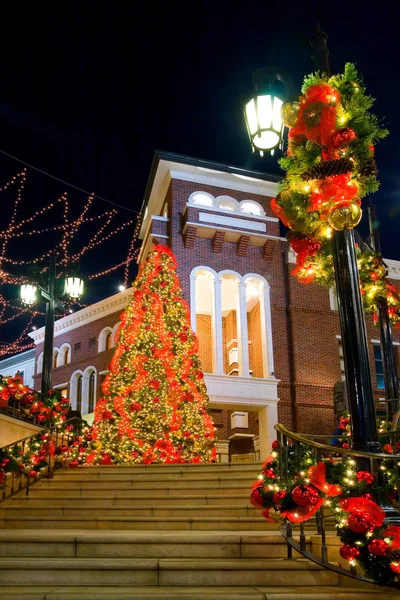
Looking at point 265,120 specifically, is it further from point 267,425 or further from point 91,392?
point 91,392

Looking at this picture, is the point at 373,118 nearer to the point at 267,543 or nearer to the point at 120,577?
the point at 267,543

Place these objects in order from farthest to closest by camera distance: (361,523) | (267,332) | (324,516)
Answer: (267,332)
(324,516)
(361,523)

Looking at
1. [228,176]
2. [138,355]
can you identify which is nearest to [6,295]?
[228,176]

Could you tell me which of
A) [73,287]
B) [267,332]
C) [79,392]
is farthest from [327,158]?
[79,392]

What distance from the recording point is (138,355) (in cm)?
1410

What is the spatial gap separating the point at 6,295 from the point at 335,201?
2905cm

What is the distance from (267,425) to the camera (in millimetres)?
18156

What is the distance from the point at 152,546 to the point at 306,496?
6.41 feet

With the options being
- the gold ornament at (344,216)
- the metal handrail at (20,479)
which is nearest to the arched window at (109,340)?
the metal handrail at (20,479)

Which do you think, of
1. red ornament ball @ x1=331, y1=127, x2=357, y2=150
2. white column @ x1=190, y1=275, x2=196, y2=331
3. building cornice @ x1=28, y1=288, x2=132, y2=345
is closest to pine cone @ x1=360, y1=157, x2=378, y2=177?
red ornament ball @ x1=331, y1=127, x2=357, y2=150

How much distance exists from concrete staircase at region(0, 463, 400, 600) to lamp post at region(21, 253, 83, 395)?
599cm

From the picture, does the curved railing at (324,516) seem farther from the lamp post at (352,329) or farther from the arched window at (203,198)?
the arched window at (203,198)

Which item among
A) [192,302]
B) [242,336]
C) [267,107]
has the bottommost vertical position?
[267,107]

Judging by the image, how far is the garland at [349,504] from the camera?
472cm
